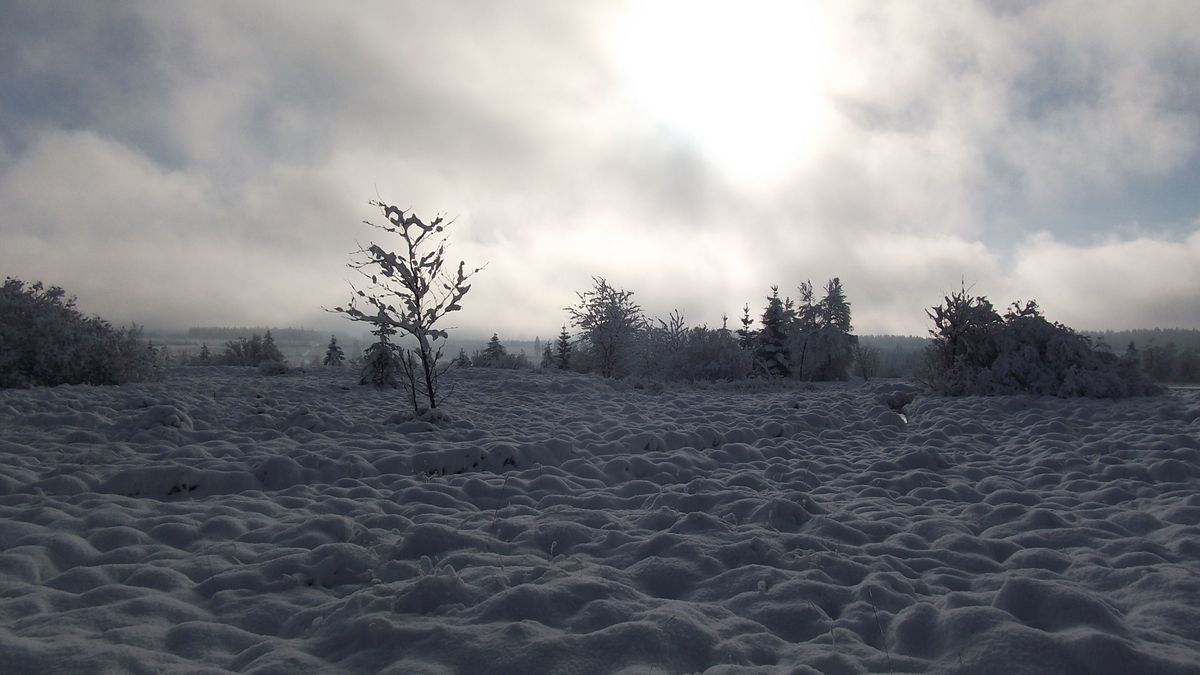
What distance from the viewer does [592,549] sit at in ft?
12.4

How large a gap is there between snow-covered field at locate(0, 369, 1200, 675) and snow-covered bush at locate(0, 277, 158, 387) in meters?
5.29

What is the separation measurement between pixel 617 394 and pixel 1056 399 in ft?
27.1

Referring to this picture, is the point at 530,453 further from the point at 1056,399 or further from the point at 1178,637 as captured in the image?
the point at 1056,399

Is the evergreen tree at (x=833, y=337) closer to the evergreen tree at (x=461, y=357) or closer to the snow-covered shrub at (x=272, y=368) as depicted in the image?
the evergreen tree at (x=461, y=357)

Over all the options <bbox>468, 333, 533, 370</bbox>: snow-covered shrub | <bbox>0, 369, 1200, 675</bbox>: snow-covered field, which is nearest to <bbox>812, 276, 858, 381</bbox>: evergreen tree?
<bbox>468, 333, 533, 370</bbox>: snow-covered shrub

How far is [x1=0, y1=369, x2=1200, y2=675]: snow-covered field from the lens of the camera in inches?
96.5

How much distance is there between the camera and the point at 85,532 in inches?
150

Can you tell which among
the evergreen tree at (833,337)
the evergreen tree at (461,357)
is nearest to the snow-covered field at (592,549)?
the evergreen tree at (461,357)

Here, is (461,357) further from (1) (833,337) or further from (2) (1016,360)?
(1) (833,337)

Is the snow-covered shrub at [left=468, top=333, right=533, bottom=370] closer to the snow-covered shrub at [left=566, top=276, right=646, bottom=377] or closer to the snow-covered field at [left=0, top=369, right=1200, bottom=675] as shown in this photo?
the snow-covered shrub at [left=566, top=276, right=646, bottom=377]

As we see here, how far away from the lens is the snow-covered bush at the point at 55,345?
37.0 ft

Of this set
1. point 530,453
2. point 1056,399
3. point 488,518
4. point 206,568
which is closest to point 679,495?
point 488,518

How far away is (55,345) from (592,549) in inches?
538

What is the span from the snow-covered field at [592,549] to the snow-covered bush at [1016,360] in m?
1.93
